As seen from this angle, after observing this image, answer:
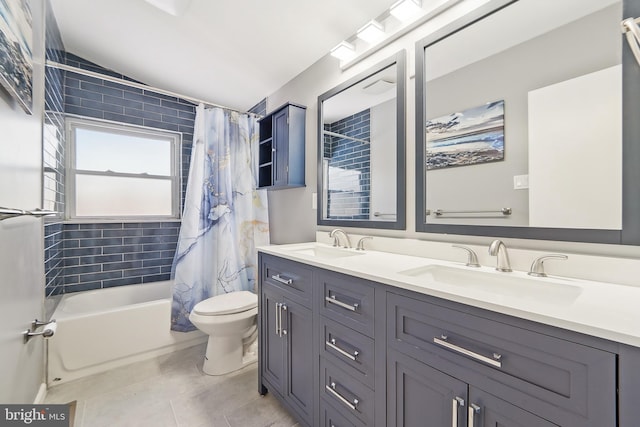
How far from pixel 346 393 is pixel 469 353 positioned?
23.6 inches

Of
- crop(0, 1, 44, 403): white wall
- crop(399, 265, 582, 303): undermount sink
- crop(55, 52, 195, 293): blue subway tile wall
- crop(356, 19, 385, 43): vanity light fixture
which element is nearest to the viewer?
crop(399, 265, 582, 303): undermount sink

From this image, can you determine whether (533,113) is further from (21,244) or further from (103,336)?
(103,336)

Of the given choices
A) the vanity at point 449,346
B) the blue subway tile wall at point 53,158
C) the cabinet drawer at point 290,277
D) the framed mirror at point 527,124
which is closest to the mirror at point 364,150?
the framed mirror at point 527,124

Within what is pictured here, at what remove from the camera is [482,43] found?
49.2 inches

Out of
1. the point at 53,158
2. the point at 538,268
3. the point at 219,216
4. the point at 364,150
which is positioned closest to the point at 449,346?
the point at 538,268

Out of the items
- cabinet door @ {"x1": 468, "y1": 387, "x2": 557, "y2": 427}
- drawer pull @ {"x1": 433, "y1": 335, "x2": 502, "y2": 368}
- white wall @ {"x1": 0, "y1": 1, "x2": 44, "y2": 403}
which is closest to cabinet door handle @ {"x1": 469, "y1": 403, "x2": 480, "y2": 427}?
cabinet door @ {"x1": 468, "y1": 387, "x2": 557, "y2": 427}

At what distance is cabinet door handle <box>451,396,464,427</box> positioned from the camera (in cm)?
74

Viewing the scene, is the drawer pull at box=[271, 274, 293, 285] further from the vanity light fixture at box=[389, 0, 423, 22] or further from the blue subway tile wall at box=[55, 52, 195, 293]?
the blue subway tile wall at box=[55, 52, 195, 293]

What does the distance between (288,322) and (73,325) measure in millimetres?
1651

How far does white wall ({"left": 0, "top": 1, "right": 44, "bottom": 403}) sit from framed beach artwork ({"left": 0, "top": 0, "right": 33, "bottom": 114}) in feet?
0.19

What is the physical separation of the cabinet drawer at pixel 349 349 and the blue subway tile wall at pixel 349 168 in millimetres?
800

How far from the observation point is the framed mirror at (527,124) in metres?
0.92

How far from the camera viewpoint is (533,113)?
3.59ft

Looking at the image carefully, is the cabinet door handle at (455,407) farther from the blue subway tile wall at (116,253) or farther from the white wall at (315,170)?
the blue subway tile wall at (116,253)
